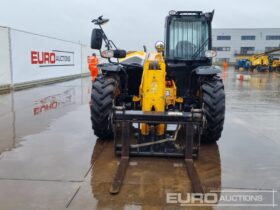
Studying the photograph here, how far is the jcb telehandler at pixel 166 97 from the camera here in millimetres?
4680

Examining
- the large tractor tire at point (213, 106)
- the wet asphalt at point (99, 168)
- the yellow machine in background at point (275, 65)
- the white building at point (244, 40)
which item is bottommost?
the wet asphalt at point (99, 168)

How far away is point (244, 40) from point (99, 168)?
69.0 m

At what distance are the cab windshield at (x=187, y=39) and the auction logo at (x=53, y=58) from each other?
1115 centimetres

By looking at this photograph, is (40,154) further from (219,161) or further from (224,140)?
(224,140)

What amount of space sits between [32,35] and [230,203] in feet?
47.9

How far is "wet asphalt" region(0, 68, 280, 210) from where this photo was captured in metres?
3.63

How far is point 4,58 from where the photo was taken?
13.4 metres

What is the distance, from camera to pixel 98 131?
18.6 feet

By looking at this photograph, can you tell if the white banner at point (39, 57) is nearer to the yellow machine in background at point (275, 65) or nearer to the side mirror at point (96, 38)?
the side mirror at point (96, 38)

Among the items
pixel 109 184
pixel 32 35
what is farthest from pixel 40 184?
pixel 32 35

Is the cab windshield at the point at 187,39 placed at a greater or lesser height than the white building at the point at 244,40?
lesser

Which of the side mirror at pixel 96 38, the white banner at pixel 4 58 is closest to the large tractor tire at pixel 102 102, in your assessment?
the side mirror at pixel 96 38

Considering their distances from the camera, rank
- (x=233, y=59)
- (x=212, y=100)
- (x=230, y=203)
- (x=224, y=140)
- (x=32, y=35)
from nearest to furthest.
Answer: (x=230, y=203) < (x=212, y=100) < (x=224, y=140) < (x=32, y=35) < (x=233, y=59)

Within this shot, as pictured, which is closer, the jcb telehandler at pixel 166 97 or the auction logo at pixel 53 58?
the jcb telehandler at pixel 166 97
